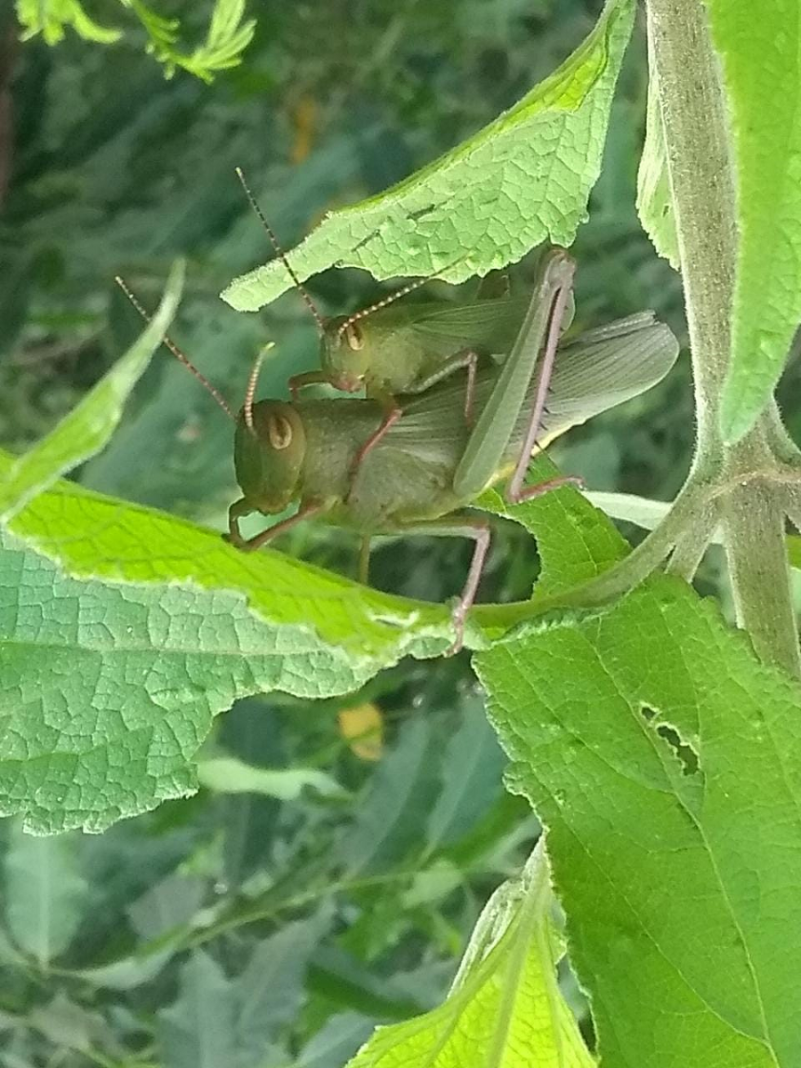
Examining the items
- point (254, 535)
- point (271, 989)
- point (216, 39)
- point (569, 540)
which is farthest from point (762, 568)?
point (271, 989)

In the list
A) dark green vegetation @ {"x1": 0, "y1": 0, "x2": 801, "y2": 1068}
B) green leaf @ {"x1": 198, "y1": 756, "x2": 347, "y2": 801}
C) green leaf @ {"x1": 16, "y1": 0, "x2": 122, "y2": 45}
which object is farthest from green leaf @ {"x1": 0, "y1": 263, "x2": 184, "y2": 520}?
green leaf @ {"x1": 198, "y1": 756, "x2": 347, "y2": 801}

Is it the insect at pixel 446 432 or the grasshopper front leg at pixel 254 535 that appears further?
the insect at pixel 446 432

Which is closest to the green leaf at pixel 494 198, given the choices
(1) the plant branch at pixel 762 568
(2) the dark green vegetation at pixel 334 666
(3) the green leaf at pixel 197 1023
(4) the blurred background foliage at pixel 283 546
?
(2) the dark green vegetation at pixel 334 666

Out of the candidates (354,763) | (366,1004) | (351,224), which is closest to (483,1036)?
(351,224)

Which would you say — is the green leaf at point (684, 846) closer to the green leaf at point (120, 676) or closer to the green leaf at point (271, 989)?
the green leaf at point (120, 676)

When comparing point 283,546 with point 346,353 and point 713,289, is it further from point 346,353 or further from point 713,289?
point 713,289

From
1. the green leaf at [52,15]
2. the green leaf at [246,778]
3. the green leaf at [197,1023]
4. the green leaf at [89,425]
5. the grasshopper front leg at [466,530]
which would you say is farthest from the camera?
the green leaf at [246,778]

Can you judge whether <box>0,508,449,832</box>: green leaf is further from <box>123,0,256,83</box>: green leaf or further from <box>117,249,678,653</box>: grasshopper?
<box>123,0,256,83</box>: green leaf
